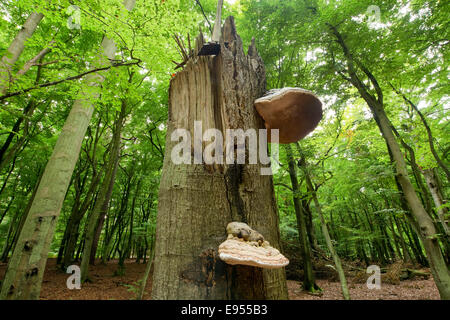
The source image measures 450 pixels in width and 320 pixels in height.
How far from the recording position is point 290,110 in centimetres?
150

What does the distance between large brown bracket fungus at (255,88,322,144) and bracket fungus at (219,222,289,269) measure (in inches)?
31.5

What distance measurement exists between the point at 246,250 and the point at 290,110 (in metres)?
1.03

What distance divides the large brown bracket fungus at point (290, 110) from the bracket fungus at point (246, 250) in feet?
2.62

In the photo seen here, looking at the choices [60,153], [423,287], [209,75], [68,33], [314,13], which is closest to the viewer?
[209,75]

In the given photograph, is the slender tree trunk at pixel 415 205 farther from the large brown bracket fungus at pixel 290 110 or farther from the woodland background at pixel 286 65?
the large brown bracket fungus at pixel 290 110

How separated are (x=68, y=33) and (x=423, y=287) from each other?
19110 mm

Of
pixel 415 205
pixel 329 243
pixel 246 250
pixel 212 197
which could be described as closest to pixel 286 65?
pixel 415 205

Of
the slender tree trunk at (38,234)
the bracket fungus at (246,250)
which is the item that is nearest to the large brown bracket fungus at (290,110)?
the bracket fungus at (246,250)

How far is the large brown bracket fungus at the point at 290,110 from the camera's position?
1.43 meters

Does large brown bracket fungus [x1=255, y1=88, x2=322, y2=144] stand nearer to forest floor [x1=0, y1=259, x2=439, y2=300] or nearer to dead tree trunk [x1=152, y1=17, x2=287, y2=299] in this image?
dead tree trunk [x1=152, y1=17, x2=287, y2=299]

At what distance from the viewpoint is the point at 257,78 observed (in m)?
1.57

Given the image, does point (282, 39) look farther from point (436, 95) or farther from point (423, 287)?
point (423, 287)

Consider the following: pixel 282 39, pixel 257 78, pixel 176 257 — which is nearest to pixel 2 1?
pixel 282 39

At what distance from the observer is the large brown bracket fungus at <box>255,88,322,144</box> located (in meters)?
1.43
